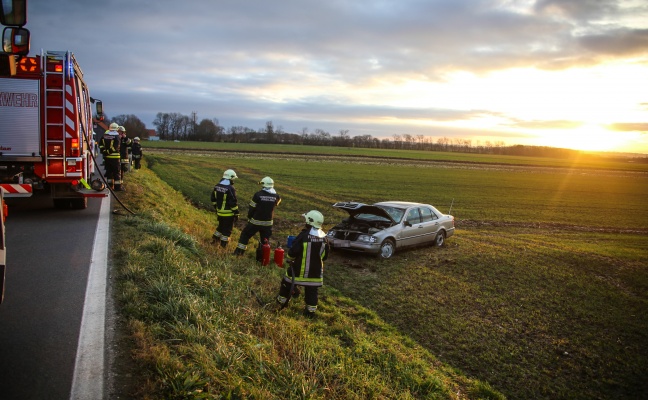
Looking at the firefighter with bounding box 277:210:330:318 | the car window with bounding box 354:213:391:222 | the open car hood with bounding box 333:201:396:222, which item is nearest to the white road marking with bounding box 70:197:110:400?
the firefighter with bounding box 277:210:330:318

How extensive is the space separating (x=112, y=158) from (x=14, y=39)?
362 inches

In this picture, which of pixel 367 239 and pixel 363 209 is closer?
pixel 367 239

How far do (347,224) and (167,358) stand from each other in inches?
341

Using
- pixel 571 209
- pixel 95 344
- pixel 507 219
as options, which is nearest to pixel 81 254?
pixel 95 344

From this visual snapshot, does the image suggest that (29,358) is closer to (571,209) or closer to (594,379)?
(594,379)

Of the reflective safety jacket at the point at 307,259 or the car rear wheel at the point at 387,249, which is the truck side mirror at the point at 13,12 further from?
the car rear wheel at the point at 387,249

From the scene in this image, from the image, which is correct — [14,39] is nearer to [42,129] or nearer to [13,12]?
[13,12]

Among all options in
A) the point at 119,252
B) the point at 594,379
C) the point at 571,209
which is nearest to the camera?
the point at 594,379

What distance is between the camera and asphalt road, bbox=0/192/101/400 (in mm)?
3666

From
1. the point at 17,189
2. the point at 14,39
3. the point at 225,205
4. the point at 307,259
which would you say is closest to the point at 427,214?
the point at 225,205

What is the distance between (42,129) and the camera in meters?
9.35

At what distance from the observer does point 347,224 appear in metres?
12.3

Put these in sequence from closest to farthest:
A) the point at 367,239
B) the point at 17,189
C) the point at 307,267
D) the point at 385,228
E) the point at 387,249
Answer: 1. the point at 307,267
2. the point at 17,189
3. the point at 367,239
4. the point at 387,249
5. the point at 385,228

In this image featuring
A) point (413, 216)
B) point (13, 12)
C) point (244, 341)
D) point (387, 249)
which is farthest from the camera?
point (413, 216)
